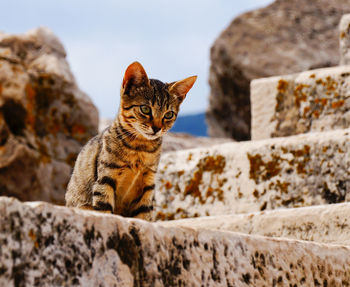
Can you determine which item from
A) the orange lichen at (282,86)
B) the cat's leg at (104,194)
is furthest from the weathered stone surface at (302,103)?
the cat's leg at (104,194)

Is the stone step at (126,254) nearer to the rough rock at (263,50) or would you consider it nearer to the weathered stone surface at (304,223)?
the weathered stone surface at (304,223)

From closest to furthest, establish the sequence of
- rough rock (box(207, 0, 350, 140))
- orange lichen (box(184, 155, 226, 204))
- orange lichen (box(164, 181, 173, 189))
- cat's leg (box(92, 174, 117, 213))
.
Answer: cat's leg (box(92, 174, 117, 213))
orange lichen (box(184, 155, 226, 204))
orange lichen (box(164, 181, 173, 189))
rough rock (box(207, 0, 350, 140))

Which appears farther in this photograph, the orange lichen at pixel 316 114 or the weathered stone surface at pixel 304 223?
the orange lichen at pixel 316 114

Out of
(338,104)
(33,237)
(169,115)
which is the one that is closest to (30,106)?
(338,104)

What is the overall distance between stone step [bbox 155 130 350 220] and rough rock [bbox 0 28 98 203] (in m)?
2.61

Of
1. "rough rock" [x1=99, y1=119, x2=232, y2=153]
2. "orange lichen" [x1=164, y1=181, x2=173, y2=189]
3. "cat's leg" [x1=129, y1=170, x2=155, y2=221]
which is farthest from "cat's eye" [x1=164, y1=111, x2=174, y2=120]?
"rough rock" [x1=99, y1=119, x2=232, y2=153]

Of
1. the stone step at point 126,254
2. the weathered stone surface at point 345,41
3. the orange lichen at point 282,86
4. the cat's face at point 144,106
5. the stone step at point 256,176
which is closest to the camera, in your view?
the stone step at point 126,254

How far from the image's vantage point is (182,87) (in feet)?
10.0

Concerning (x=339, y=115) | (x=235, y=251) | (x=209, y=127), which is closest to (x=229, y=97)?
(x=209, y=127)

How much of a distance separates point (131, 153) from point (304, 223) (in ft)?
3.40

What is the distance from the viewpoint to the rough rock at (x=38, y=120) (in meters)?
6.13

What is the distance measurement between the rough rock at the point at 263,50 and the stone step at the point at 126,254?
7.37 metres

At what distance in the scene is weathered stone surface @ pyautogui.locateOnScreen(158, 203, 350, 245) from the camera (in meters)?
2.96

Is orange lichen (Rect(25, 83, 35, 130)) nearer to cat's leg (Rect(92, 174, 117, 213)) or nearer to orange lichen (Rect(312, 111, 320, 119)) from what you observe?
orange lichen (Rect(312, 111, 320, 119))
